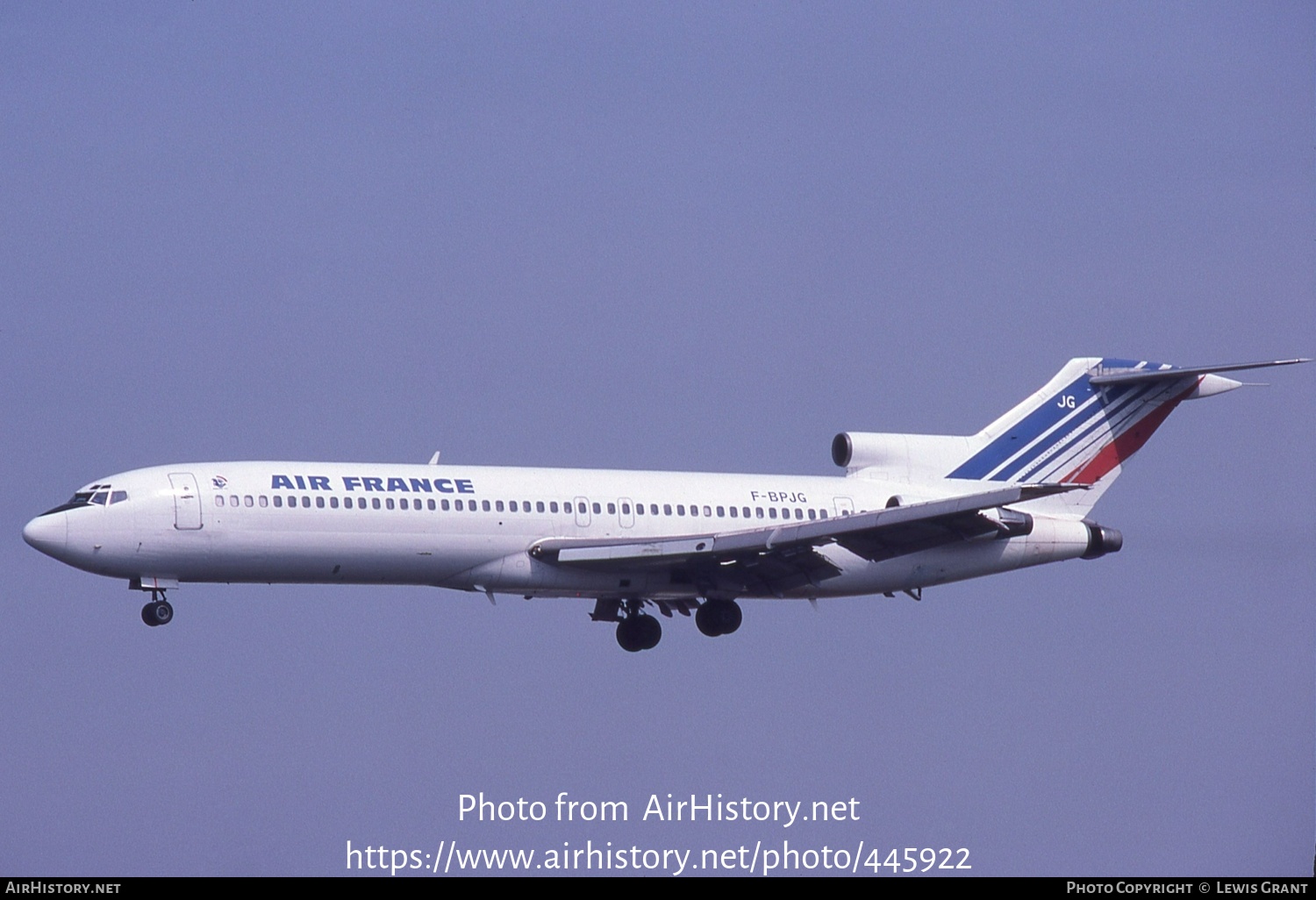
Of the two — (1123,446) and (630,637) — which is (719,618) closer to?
(630,637)

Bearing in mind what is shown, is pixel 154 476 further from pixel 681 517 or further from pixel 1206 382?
pixel 1206 382

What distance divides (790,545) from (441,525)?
7.93 meters

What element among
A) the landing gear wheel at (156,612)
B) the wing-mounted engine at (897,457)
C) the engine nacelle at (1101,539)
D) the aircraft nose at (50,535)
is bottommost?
the landing gear wheel at (156,612)

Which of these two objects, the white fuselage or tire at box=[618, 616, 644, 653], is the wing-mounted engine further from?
tire at box=[618, 616, 644, 653]

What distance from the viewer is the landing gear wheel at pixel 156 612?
44.8 m

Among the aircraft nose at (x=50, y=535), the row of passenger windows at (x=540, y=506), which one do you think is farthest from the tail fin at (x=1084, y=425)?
the aircraft nose at (x=50, y=535)

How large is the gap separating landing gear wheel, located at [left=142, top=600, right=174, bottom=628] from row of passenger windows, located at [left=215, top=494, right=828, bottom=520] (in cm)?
265

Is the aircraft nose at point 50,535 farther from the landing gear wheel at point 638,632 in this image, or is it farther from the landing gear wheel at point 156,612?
the landing gear wheel at point 638,632

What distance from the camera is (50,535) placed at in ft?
144

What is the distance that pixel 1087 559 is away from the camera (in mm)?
52156

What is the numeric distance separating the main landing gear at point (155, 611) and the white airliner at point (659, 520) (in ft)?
0.20

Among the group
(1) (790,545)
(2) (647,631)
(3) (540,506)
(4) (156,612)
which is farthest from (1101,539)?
(4) (156,612)

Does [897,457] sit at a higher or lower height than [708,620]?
higher

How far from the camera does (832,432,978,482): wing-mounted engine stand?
2067 inches
